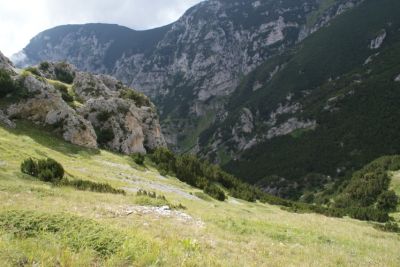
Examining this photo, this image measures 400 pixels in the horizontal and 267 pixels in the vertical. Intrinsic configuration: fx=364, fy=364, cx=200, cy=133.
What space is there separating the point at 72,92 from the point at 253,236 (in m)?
51.3

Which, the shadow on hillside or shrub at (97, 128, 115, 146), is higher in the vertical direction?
shrub at (97, 128, 115, 146)

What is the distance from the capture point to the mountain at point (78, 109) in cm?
4050

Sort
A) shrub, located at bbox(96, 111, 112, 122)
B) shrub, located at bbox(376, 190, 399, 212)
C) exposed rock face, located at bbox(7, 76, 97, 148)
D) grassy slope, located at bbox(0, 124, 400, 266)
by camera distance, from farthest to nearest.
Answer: shrub, located at bbox(376, 190, 399, 212) → shrub, located at bbox(96, 111, 112, 122) → exposed rock face, located at bbox(7, 76, 97, 148) → grassy slope, located at bbox(0, 124, 400, 266)

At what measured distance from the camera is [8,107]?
39031 mm

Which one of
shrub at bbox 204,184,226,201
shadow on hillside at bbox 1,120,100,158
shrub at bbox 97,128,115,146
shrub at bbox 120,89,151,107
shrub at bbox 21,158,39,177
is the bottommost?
shrub at bbox 204,184,226,201

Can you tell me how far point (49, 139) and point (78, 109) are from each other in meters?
13.7

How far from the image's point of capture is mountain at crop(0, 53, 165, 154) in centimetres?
4050

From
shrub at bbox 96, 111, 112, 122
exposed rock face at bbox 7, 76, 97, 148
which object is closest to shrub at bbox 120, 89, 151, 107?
shrub at bbox 96, 111, 112, 122

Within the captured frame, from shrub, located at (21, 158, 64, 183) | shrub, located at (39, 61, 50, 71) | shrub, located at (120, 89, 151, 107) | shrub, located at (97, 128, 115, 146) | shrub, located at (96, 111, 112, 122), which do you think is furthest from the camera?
shrub, located at (39, 61, 50, 71)

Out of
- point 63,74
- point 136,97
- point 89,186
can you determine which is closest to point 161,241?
point 89,186

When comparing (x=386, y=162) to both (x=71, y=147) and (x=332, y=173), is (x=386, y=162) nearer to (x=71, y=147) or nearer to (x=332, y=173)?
(x=332, y=173)

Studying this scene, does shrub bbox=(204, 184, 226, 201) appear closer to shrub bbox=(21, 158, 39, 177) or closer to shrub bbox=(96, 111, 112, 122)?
shrub bbox=(21, 158, 39, 177)

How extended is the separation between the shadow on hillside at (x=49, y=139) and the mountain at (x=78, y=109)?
91cm

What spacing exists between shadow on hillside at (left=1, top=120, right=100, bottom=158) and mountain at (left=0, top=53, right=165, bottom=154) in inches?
35.9
